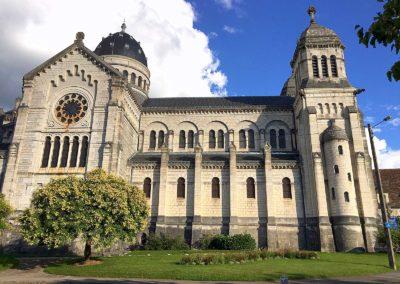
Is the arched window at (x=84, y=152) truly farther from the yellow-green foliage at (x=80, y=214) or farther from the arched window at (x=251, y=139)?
the arched window at (x=251, y=139)

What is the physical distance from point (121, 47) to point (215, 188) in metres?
30.1

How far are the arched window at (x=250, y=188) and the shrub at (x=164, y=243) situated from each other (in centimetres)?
923

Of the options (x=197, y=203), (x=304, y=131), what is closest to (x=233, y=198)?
(x=197, y=203)

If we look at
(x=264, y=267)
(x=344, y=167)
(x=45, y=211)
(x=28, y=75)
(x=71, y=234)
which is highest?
(x=28, y=75)

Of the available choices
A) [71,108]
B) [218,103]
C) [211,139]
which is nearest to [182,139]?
[211,139]

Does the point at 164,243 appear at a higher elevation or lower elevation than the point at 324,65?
lower

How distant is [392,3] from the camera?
23.7 feet

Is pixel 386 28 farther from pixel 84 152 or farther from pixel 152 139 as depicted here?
pixel 152 139

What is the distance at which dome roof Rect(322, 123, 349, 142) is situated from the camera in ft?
125

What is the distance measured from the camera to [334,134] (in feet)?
126

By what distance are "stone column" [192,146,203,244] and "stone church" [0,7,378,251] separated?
0.38 ft

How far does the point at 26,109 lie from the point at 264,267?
31.9m

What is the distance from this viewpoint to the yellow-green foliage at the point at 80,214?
24938 mm

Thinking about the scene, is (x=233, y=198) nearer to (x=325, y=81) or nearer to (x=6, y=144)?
(x=325, y=81)
